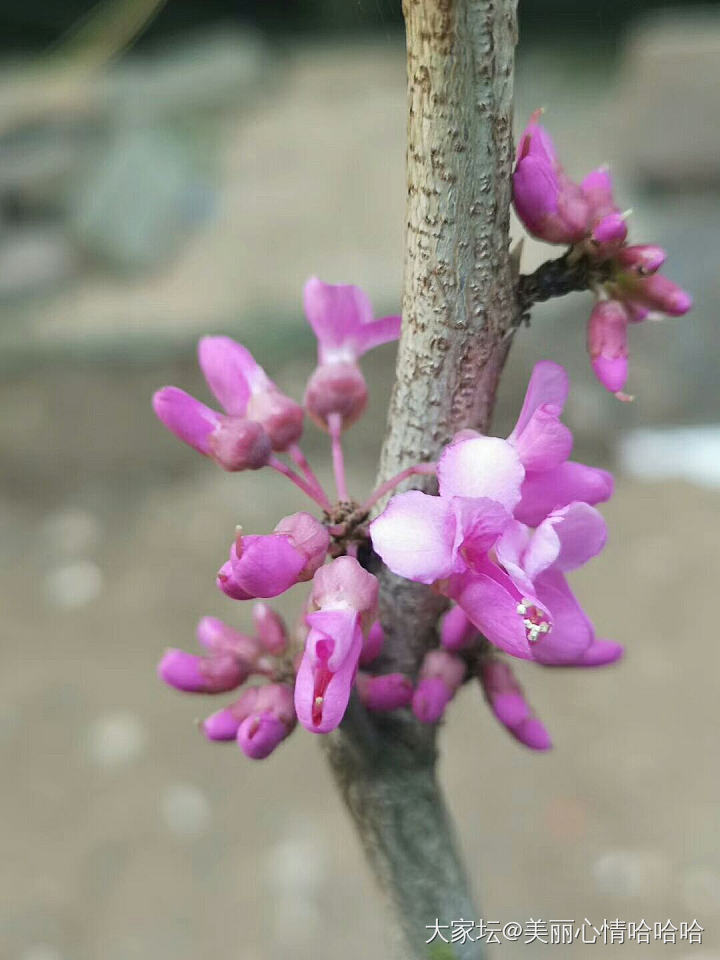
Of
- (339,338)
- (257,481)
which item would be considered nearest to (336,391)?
(339,338)

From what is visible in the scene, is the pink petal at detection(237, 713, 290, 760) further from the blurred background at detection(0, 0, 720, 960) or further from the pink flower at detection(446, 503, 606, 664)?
the blurred background at detection(0, 0, 720, 960)

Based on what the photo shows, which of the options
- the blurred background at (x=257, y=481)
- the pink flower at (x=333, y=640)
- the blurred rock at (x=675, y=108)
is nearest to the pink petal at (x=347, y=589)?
the pink flower at (x=333, y=640)

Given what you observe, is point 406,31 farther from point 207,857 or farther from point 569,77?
point 569,77

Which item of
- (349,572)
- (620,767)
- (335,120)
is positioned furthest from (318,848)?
(335,120)

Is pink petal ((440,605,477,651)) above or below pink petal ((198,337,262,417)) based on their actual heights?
below

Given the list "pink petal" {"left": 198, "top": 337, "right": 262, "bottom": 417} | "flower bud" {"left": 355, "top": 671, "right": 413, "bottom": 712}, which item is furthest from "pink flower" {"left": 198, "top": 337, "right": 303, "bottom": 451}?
"flower bud" {"left": 355, "top": 671, "right": 413, "bottom": 712}

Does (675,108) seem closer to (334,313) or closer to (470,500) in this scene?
(334,313)

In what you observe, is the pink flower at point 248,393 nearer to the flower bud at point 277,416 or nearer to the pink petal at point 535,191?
the flower bud at point 277,416

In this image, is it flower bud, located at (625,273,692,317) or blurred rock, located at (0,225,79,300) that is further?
blurred rock, located at (0,225,79,300)
